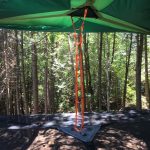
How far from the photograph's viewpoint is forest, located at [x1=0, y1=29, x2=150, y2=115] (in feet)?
44.6

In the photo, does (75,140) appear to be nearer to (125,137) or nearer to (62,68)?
(125,137)

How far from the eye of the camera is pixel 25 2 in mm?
3117

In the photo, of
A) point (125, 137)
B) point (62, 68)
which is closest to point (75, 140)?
point (125, 137)

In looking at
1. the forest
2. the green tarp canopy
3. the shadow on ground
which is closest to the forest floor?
the shadow on ground

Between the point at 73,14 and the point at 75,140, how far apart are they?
1565 mm

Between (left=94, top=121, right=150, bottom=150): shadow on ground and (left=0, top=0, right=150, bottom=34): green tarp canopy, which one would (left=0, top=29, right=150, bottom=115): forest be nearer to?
(left=0, top=0, right=150, bottom=34): green tarp canopy

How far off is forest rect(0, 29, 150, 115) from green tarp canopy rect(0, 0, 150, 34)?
797 cm

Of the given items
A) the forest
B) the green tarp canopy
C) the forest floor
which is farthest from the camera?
the forest

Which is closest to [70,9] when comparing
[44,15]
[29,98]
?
[44,15]

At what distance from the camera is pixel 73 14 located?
3633mm

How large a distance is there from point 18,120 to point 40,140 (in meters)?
0.76

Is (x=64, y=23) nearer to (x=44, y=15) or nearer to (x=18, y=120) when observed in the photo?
(x=44, y=15)

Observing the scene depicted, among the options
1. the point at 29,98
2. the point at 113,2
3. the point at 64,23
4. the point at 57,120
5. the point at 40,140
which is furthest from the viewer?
the point at 29,98

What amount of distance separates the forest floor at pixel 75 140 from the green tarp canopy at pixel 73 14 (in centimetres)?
139
